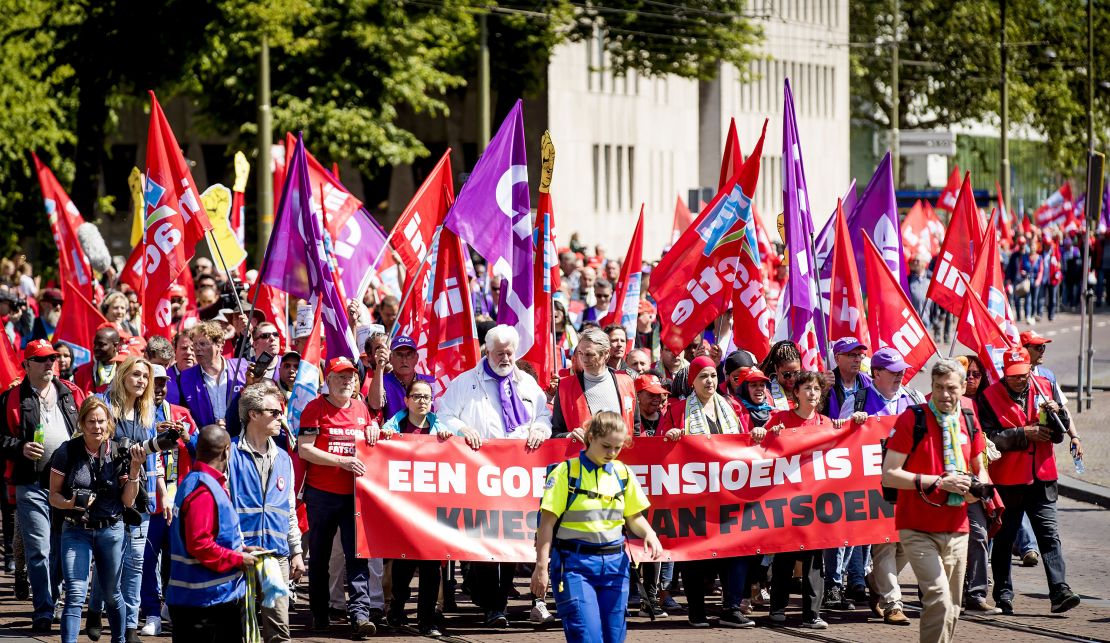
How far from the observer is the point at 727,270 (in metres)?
14.1

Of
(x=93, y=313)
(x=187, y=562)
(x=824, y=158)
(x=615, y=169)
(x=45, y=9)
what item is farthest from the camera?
(x=824, y=158)

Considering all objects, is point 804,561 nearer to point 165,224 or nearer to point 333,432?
point 333,432

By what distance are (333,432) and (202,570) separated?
2738 millimetres

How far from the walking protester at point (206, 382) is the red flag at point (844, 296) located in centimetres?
462

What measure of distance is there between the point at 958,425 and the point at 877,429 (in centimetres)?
209

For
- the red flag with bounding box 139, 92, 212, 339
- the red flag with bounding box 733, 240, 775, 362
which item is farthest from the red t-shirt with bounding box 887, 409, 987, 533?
the red flag with bounding box 139, 92, 212, 339

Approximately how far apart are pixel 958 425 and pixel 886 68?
65.1m

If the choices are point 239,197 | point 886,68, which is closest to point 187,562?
point 239,197

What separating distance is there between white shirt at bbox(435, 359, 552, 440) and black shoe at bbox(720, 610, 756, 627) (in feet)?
5.23

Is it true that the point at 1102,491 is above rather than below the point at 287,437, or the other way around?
below

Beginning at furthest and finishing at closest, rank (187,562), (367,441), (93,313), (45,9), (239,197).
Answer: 1. (45,9)
2. (239,197)
3. (93,313)
4. (367,441)
5. (187,562)

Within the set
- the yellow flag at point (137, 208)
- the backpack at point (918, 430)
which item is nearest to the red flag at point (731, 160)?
the backpack at point (918, 430)

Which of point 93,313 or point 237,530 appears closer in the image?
point 237,530

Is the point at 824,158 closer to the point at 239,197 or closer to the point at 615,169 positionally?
the point at 615,169
